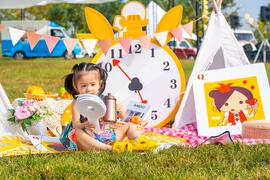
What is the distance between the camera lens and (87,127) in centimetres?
405

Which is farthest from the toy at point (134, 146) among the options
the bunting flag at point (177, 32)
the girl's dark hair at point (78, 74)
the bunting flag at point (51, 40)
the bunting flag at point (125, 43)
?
the bunting flag at point (51, 40)

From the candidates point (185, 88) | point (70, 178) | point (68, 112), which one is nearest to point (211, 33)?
point (185, 88)

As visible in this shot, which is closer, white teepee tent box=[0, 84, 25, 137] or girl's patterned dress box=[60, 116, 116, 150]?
girl's patterned dress box=[60, 116, 116, 150]

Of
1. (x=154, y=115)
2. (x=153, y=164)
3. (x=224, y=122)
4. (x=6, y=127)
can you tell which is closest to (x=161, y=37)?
(x=154, y=115)

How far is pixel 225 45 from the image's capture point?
5602mm

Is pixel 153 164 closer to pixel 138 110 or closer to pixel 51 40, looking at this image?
pixel 138 110

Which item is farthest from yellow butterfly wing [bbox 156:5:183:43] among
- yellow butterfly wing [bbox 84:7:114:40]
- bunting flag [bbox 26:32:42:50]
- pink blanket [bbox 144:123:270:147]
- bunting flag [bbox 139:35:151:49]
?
bunting flag [bbox 26:32:42:50]

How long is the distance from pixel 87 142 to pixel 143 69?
1664mm

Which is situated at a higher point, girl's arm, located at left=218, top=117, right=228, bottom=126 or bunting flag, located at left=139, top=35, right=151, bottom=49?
bunting flag, located at left=139, top=35, right=151, bottom=49

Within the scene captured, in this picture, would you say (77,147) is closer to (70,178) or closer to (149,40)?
(70,178)

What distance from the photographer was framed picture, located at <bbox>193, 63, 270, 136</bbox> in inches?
199

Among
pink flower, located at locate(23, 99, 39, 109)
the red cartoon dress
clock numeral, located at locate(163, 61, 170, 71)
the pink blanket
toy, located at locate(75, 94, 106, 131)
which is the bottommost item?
the pink blanket

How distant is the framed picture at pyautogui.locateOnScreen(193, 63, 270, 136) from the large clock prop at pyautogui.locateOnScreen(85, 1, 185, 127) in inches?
13.1

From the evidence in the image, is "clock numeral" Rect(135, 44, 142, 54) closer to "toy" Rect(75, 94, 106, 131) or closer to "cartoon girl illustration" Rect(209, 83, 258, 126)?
"cartoon girl illustration" Rect(209, 83, 258, 126)
